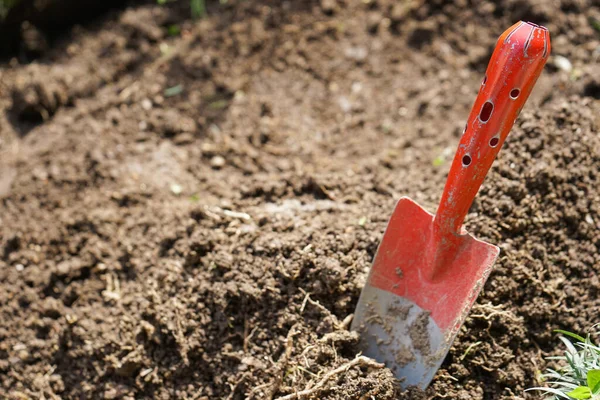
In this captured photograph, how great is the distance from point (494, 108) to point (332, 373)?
87 centimetres

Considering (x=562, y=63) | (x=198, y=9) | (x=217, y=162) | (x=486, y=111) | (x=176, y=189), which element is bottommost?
(x=176, y=189)

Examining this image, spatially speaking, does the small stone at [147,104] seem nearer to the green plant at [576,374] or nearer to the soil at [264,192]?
the soil at [264,192]

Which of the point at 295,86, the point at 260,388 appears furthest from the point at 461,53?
the point at 260,388

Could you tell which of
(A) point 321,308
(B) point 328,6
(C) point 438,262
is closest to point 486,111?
(C) point 438,262

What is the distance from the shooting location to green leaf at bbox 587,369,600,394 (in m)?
1.48

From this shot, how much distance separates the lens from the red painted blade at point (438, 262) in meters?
1.50

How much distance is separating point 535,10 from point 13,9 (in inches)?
108

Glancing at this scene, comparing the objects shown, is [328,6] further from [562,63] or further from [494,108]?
[494,108]

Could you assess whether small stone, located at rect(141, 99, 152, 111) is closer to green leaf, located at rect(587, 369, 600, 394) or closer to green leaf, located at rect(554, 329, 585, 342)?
green leaf, located at rect(554, 329, 585, 342)

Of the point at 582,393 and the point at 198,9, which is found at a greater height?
the point at 198,9

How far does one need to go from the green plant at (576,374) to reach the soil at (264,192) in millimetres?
63

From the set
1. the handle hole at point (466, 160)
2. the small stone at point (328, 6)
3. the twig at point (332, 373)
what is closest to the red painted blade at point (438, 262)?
the handle hole at point (466, 160)

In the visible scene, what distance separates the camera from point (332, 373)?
169 cm

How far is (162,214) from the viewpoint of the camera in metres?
2.41
